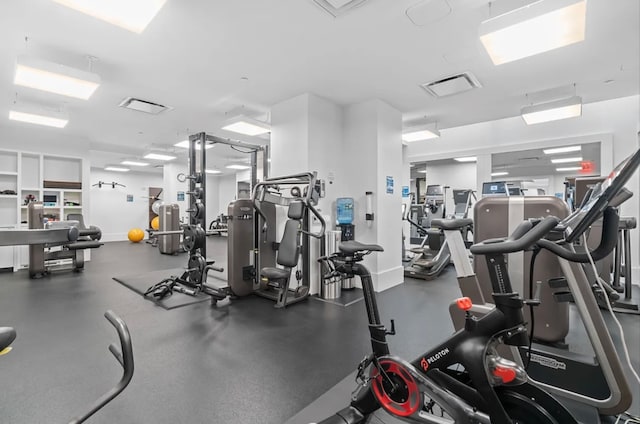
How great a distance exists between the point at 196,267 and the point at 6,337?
3607 mm

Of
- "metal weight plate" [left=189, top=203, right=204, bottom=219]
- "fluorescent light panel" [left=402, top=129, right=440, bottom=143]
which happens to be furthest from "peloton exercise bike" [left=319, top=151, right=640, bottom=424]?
"fluorescent light panel" [left=402, top=129, right=440, bottom=143]

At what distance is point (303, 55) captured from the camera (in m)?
3.43

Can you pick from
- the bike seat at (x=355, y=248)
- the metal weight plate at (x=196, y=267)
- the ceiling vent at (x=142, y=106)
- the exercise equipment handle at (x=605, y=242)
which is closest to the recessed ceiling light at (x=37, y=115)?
the ceiling vent at (x=142, y=106)

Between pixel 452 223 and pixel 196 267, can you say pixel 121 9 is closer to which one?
pixel 452 223

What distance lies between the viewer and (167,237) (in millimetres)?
8453

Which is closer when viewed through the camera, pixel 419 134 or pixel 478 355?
pixel 478 355

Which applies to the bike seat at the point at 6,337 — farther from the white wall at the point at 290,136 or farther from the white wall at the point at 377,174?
the white wall at the point at 377,174

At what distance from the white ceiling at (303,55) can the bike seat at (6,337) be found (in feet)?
9.10

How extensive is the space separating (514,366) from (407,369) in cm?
44

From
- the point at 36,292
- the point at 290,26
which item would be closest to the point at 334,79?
the point at 290,26

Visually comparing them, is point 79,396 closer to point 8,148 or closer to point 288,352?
point 288,352

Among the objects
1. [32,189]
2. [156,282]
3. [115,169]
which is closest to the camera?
[156,282]

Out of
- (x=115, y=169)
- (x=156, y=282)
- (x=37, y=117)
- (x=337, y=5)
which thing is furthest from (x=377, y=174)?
(x=115, y=169)

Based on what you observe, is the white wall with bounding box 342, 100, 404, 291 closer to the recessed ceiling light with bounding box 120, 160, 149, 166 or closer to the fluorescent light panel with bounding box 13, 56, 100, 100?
the fluorescent light panel with bounding box 13, 56, 100, 100
